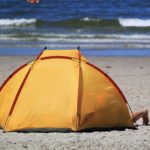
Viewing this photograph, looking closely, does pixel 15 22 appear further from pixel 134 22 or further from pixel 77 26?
pixel 134 22

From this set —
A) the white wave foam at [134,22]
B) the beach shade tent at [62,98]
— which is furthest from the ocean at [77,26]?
the beach shade tent at [62,98]

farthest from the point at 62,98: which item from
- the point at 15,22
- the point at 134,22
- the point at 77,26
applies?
the point at 15,22

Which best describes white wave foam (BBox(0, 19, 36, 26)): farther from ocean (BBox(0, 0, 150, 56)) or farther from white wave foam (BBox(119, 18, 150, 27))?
white wave foam (BBox(119, 18, 150, 27))

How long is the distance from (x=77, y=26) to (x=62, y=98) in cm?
2279

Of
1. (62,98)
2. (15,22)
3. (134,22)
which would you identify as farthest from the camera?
(15,22)

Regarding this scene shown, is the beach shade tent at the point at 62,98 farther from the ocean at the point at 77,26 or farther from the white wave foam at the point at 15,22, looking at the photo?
the white wave foam at the point at 15,22

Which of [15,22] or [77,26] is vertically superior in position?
[15,22]

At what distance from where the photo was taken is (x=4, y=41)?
23.9 metres

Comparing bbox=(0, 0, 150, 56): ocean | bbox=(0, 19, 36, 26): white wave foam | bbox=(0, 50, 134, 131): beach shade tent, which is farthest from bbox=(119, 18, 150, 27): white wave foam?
bbox=(0, 50, 134, 131): beach shade tent

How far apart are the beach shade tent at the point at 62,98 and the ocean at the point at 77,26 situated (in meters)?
10.8

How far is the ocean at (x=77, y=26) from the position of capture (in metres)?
21.7

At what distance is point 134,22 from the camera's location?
32.6 meters

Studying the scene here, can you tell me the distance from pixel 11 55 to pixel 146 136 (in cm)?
1178

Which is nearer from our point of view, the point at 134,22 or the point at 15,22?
the point at 134,22
